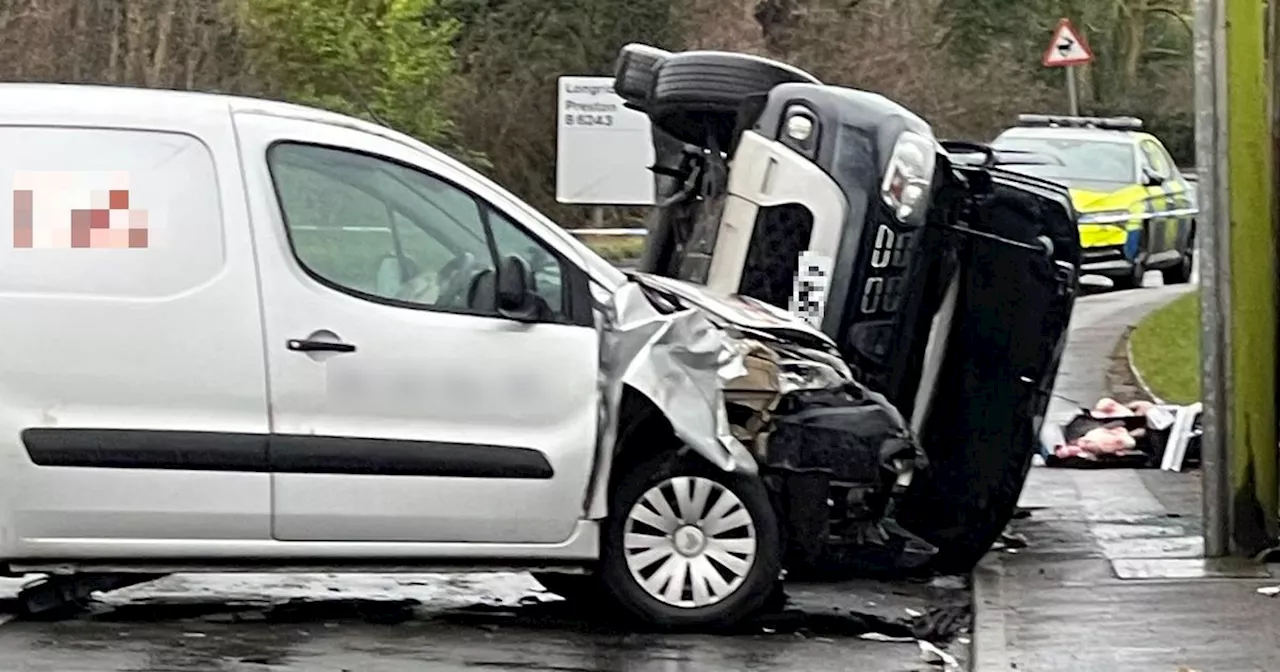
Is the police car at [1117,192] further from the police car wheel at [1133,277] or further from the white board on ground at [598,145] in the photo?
the white board on ground at [598,145]

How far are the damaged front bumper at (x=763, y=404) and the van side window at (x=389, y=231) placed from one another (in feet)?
1.08

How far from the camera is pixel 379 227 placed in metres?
7.62

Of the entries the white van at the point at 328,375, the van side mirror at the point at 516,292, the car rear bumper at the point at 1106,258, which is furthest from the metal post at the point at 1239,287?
the car rear bumper at the point at 1106,258

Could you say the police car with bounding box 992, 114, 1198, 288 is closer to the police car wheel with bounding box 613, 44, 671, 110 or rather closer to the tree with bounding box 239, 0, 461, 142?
the tree with bounding box 239, 0, 461, 142

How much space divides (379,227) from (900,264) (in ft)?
7.36

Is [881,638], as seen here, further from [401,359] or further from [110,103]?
[110,103]

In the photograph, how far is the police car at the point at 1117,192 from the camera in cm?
2422

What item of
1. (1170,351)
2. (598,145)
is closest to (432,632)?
(598,145)

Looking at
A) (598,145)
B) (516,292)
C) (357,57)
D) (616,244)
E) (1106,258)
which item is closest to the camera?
(516,292)

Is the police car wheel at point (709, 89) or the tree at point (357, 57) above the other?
the tree at point (357, 57)

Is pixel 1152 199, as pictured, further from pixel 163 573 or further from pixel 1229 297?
pixel 163 573

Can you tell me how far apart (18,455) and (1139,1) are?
3547 cm

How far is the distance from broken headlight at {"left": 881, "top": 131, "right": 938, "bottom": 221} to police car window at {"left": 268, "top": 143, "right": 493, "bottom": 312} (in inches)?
71.9

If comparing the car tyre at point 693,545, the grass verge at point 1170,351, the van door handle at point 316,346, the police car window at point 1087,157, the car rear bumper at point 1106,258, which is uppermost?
the police car window at point 1087,157
